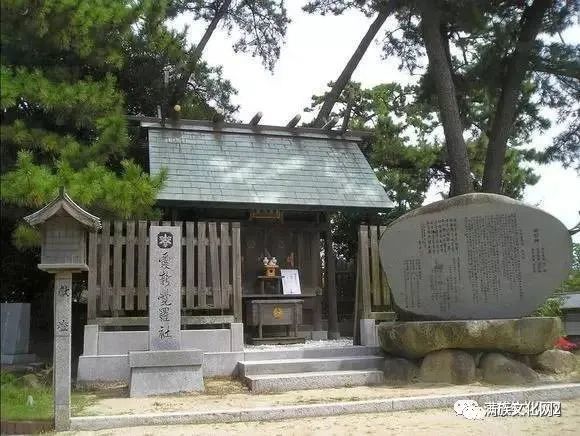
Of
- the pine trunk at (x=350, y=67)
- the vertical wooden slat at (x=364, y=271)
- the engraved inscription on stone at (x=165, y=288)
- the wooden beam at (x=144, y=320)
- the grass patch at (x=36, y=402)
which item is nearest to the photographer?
the grass patch at (x=36, y=402)

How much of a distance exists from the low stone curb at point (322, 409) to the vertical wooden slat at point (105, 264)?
10.9ft

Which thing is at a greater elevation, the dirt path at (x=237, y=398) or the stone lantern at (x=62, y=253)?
the stone lantern at (x=62, y=253)

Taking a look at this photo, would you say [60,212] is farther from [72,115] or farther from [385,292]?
[385,292]

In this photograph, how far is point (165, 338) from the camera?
327 inches

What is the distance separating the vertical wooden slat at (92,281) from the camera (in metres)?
8.99

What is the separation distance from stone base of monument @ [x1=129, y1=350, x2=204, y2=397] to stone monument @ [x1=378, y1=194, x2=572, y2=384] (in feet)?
9.92

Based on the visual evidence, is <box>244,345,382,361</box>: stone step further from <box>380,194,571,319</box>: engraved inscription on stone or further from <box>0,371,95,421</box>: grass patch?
<box>0,371,95,421</box>: grass patch

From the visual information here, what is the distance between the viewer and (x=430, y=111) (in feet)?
61.1

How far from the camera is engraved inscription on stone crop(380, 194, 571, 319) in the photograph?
8422 millimetres

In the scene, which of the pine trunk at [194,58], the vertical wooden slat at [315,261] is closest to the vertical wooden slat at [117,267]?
the vertical wooden slat at [315,261]

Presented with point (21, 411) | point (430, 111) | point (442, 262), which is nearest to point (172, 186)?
point (442, 262)

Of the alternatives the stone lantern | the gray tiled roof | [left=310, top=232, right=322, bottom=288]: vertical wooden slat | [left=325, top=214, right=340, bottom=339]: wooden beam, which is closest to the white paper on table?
[left=310, top=232, right=322, bottom=288]: vertical wooden slat

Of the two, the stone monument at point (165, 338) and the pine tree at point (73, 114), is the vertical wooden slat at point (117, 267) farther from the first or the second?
the stone monument at point (165, 338)

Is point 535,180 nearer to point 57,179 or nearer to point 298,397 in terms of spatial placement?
point 298,397
